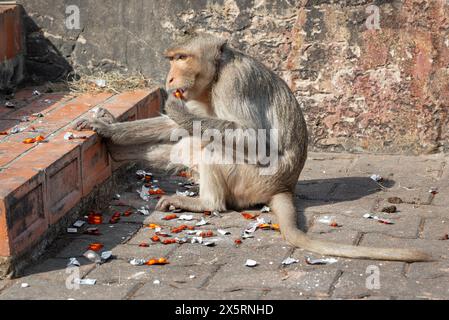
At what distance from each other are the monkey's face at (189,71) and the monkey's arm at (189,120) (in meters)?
0.08

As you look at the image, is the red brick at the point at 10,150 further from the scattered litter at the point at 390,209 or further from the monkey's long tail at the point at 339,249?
the scattered litter at the point at 390,209

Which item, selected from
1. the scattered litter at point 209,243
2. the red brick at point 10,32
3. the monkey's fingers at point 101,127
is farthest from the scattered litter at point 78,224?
the red brick at point 10,32

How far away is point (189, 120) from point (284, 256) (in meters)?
1.08

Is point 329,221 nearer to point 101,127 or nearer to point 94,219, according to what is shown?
point 94,219

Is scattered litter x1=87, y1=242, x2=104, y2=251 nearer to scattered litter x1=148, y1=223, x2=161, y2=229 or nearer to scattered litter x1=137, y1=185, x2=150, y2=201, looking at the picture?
scattered litter x1=148, y1=223, x2=161, y2=229

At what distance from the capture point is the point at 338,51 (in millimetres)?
6348

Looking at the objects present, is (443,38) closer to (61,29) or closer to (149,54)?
(149,54)

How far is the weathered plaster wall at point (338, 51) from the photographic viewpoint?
6234 mm

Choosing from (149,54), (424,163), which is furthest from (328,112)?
(149,54)

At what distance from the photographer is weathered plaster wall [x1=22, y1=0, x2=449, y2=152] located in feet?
20.5

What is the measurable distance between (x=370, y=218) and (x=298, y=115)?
0.78 m

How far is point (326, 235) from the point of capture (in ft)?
16.3

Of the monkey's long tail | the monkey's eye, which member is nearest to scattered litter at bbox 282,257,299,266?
the monkey's long tail

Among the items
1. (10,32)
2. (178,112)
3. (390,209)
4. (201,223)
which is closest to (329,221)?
(390,209)
